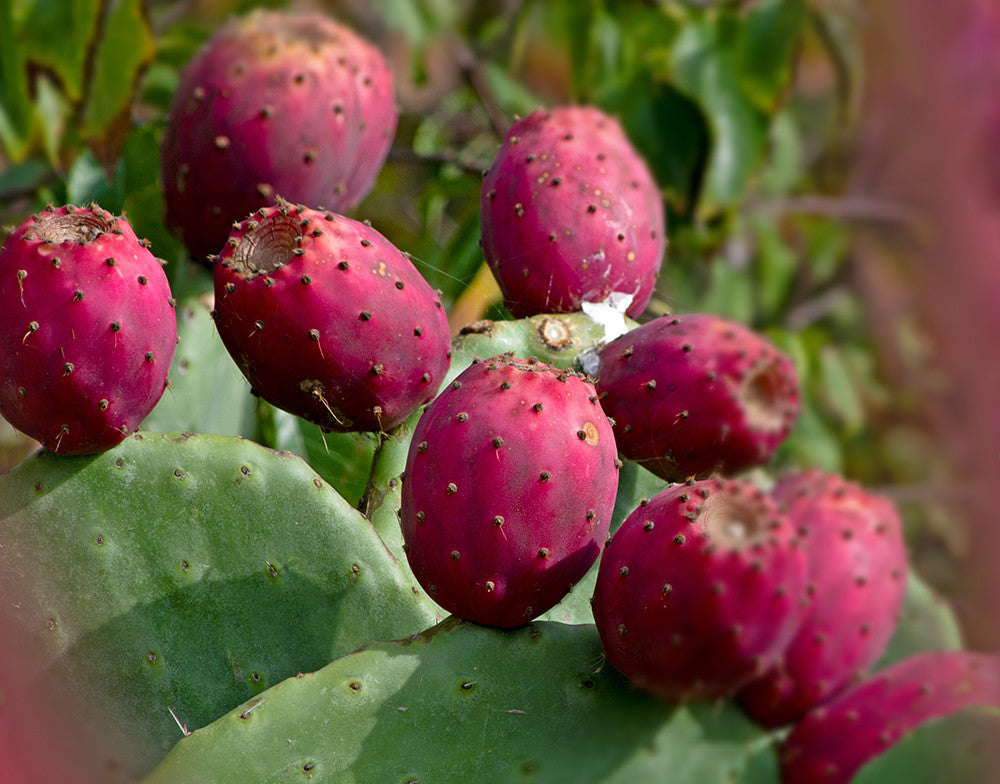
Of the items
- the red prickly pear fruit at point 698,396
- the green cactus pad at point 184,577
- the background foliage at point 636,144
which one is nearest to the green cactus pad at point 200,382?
the background foliage at point 636,144

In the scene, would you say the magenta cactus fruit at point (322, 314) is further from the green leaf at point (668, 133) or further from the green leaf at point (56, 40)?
the green leaf at point (668, 133)

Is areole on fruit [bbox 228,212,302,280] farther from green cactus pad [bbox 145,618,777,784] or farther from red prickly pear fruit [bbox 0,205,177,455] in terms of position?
green cactus pad [bbox 145,618,777,784]

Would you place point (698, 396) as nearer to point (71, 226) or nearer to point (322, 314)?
point (322, 314)

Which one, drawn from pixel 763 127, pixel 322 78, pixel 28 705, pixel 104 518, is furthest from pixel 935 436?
pixel 28 705

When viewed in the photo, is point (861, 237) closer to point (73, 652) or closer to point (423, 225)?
point (423, 225)

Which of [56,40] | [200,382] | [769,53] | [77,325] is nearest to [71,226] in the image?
[77,325]

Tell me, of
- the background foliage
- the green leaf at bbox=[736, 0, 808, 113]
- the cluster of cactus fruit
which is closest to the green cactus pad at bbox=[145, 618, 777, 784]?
the cluster of cactus fruit
